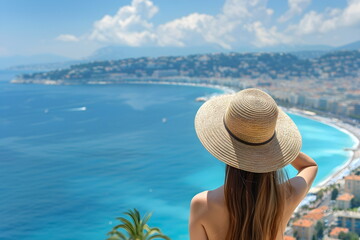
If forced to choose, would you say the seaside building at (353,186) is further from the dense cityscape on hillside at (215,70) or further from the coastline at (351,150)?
the dense cityscape on hillside at (215,70)

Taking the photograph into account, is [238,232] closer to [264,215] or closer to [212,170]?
[264,215]

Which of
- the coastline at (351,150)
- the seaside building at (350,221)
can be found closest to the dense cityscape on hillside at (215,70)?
the coastline at (351,150)

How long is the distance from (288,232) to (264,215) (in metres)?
9.58

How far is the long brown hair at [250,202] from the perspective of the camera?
60cm

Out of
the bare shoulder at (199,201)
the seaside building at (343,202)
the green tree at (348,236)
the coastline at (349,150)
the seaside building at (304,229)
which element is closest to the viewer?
the bare shoulder at (199,201)

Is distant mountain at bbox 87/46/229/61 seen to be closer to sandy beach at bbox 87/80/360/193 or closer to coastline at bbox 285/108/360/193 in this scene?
sandy beach at bbox 87/80/360/193

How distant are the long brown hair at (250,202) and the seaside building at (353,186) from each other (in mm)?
12368

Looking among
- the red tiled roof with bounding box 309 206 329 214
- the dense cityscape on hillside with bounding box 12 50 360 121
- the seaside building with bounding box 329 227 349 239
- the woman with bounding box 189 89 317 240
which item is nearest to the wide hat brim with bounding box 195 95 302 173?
the woman with bounding box 189 89 317 240

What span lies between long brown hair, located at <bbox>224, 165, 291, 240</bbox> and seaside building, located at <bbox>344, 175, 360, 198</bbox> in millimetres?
12368

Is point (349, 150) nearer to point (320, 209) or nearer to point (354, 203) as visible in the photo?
point (354, 203)

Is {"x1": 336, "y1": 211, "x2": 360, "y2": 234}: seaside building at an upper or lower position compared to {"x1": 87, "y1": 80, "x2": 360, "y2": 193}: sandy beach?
upper

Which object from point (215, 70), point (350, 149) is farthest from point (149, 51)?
point (350, 149)

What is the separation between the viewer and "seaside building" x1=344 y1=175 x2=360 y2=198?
11758 mm

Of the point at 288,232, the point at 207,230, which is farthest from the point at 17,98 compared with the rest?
the point at 207,230
